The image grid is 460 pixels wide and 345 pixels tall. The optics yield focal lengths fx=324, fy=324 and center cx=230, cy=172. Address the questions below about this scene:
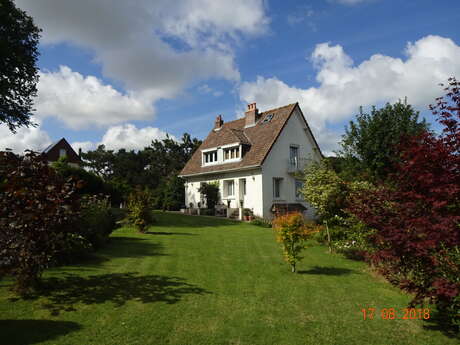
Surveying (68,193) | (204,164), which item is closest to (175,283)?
(68,193)

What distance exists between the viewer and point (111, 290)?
6.89m

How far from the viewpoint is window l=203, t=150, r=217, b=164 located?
98.4 feet

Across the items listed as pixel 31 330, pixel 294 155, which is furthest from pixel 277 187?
pixel 31 330

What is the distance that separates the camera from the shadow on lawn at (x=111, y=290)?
6.26 metres

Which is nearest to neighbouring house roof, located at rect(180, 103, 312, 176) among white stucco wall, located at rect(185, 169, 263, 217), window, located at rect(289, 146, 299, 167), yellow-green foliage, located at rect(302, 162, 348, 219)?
white stucco wall, located at rect(185, 169, 263, 217)

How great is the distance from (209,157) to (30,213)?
24745mm

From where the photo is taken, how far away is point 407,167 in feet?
18.3

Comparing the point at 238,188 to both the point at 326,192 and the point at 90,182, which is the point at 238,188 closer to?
the point at 90,182

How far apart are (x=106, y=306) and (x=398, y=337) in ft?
16.9

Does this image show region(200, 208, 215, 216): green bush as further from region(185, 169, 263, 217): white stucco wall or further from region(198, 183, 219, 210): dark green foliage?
region(185, 169, 263, 217): white stucco wall

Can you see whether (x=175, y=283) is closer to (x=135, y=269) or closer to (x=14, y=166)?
(x=135, y=269)

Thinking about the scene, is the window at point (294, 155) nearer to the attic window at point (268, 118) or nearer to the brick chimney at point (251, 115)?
the attic window at point (268, 118)

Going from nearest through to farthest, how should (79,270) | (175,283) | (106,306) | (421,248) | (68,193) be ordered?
(421,248)
(106,306)
(68,193)
(175,283)
(79,270)

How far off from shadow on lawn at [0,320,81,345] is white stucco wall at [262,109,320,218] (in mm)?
20143
